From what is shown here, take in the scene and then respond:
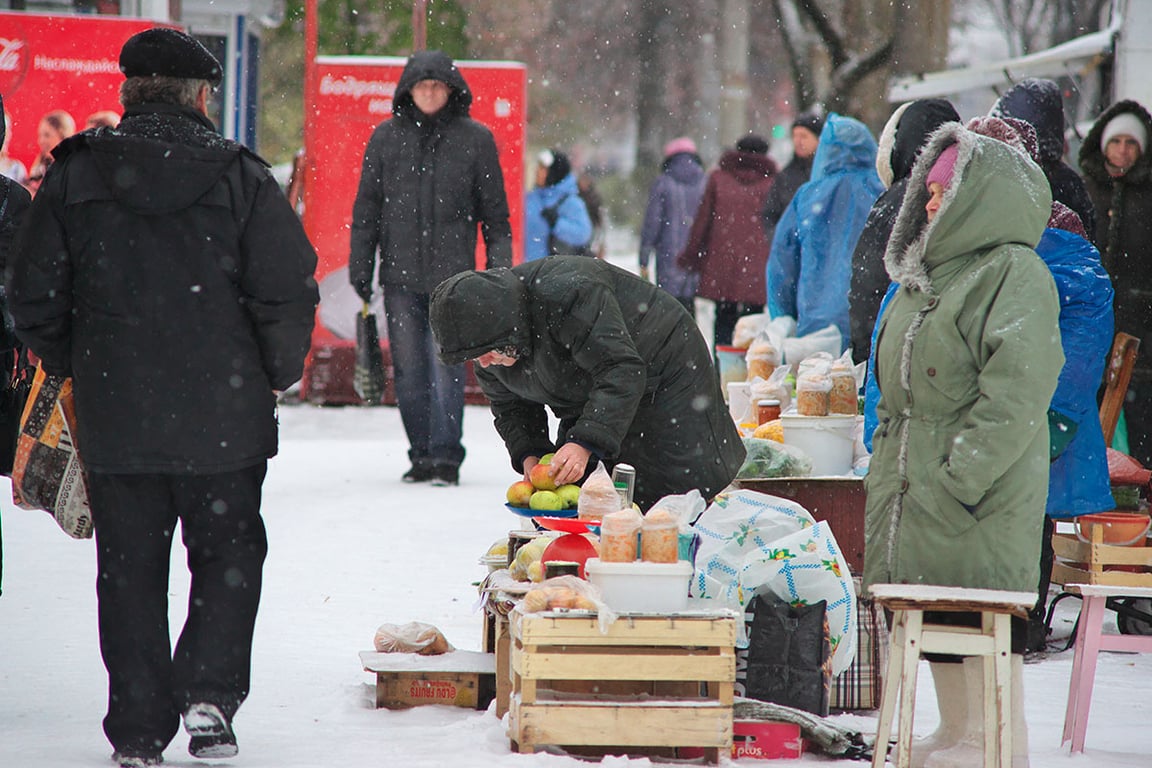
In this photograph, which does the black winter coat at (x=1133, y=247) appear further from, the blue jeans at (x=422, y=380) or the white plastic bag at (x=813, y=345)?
the blue jeans at (x=422, y=380)

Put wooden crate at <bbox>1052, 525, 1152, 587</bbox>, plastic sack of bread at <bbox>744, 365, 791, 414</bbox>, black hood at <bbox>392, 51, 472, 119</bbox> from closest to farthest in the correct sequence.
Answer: wooden crate at <bbox>1052, 525, 1152, 587</bbox>, plastic sack of bread at <bbox>744, 365, 791, 414</bbox>, black hood at <bbox>392, 51, 472, 119</bbox>

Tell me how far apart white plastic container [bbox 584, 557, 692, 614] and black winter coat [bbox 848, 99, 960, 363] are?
8.30ft

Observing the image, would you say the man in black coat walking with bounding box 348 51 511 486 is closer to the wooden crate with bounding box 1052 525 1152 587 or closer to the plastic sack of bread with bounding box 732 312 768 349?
the plastic sack of bread with bounding box 732 312 768 349

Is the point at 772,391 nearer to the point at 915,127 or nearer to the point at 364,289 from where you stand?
the point at 915,127

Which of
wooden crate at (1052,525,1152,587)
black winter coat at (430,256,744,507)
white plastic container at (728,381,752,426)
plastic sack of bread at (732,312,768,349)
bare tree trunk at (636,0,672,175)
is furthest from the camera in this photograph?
bare tree trunk at (636,0,672,175)

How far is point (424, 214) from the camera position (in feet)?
29.2

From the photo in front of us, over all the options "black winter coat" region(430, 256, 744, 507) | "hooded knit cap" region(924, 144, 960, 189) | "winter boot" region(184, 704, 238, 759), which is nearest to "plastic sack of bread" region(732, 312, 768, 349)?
Result: "black winter coat" region(430, 256, 744, 507)

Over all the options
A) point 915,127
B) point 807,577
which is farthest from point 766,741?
point 915,127

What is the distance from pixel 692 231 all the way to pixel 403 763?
318 inches

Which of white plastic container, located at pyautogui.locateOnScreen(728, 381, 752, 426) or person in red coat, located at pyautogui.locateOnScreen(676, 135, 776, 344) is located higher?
person in red coat, located at pyautogui.locateOnScreen(676, 135, 776, 344)

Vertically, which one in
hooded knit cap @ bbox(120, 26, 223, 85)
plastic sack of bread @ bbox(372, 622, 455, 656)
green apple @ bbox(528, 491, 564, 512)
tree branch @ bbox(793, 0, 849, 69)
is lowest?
plastic sack of bread @ bbox(372, 622, 455, 656)

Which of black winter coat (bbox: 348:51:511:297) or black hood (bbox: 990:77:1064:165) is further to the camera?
black winter coat (bbox: 348:51:511:297)

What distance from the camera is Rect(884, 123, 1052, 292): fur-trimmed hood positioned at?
13.3ft

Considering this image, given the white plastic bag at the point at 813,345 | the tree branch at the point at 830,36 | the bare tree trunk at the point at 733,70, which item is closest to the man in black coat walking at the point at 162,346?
the white plastic bag at the point at 813,345
